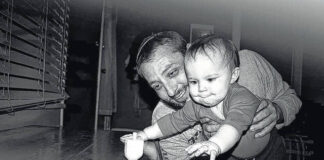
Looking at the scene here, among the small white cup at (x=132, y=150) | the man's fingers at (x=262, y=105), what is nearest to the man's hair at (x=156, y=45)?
the man's fingers at (x=262, y=105)

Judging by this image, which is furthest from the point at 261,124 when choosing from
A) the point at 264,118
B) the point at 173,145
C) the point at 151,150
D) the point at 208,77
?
the point at 173,145

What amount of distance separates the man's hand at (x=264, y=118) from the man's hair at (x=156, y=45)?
1.84 feet

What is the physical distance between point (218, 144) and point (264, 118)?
0.48 metres

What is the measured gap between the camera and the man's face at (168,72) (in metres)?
Result: 1.74

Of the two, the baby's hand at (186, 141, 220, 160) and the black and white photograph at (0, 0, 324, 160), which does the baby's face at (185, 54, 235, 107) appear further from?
the baby's hand at (186, 141, 220, 160)

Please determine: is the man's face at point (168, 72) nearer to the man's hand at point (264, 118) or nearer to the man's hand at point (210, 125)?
the man's hand at point (210, 125)

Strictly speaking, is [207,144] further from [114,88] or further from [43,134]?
[114,88]

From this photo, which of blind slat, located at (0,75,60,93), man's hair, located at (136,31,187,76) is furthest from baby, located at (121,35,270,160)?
blind slat, located at (0,75,60,93)

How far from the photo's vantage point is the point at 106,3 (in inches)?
156

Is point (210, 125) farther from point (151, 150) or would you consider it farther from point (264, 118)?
point (151, 150)

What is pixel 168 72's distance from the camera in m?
1.74

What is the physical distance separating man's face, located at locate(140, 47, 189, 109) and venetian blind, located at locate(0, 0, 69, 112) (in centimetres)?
72

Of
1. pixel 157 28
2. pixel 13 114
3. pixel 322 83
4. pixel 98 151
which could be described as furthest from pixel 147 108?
pixel 98 151

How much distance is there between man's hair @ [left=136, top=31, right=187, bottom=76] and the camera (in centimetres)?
179
